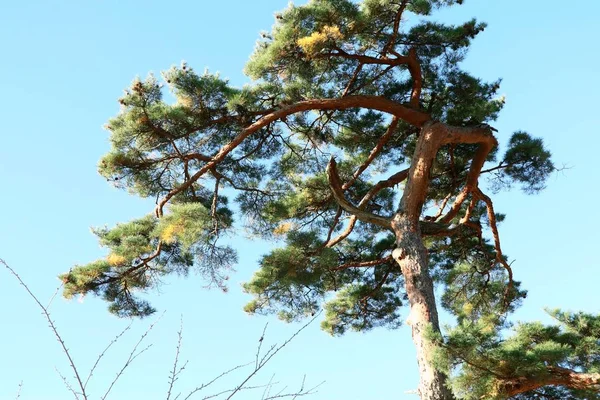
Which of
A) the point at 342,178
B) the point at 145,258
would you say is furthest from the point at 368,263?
the point at 145,258

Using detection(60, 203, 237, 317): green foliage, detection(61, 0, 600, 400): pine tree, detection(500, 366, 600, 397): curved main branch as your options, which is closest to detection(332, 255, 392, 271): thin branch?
detection(61, 0, 600, 400): pine tree

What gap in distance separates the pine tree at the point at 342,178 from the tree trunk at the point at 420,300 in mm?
14

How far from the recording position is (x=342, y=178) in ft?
22.4

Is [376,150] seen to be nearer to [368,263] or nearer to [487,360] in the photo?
[368,263]

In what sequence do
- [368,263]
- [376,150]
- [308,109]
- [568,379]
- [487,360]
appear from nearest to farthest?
[487,360], [568,379], [308,109], [376,150], [368,263]

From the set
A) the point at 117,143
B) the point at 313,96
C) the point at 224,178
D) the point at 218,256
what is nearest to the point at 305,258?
the point at 218,256

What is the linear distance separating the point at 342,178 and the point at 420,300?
6.92 feet

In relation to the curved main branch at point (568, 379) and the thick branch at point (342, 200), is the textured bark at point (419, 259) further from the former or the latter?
the curved main branch at point (568, 379)

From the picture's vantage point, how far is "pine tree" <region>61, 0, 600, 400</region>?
536 centimetres

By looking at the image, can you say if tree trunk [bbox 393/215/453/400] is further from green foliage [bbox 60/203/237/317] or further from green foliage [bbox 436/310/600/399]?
green foliage [bbox 60/203/237/317]

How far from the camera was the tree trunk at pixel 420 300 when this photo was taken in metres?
4.61

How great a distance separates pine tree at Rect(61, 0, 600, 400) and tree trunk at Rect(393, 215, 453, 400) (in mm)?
14

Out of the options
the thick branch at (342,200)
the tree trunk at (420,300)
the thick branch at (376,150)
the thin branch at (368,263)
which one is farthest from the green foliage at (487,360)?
the thick branch at (376,150)

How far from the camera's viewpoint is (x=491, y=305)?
7.03 metres
